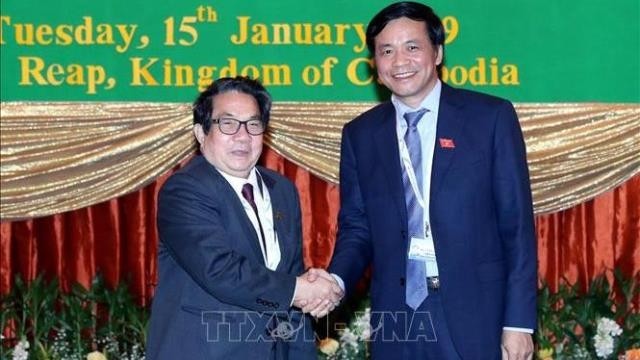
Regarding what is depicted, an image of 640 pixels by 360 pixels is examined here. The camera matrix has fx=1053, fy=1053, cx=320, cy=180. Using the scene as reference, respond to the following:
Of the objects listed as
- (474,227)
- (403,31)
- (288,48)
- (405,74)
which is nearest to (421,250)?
(474,227)

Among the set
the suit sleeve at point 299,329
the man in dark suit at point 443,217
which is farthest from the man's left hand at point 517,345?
the suit sleeve at point 299,329

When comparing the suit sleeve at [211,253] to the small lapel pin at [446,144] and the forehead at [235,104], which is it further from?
the small lapel pin at [446,144]

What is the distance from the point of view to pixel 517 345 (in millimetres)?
2871

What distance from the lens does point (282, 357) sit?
8.96ft

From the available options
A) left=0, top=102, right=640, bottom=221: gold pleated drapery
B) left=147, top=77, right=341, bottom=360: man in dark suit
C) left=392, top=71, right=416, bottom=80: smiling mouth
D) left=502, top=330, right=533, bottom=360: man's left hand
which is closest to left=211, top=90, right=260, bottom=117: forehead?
left=147, top=77, right=341, bottom=360: man in dark suit

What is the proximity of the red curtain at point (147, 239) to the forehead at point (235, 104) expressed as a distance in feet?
6.40

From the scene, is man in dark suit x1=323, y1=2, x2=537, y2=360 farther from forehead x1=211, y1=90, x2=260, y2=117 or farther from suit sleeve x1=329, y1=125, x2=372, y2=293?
forehead x1=211, y1=90, x2=260, y2=117

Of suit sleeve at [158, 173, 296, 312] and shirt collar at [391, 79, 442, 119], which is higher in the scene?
shirt collar at [391, 79, 442, 119]

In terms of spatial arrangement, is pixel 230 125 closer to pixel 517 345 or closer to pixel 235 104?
pixel 235 104

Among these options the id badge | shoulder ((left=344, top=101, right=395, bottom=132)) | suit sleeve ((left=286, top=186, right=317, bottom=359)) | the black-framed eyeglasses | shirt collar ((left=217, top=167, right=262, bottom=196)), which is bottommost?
suit sleeve ((left=286, top=186, right=317, bottom=359))

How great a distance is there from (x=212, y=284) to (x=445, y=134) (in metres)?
0.79

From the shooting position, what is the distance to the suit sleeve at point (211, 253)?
262 centimetres

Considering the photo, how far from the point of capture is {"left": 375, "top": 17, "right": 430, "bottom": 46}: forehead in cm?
298

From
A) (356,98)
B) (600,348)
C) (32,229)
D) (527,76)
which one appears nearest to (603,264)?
(600,348)
